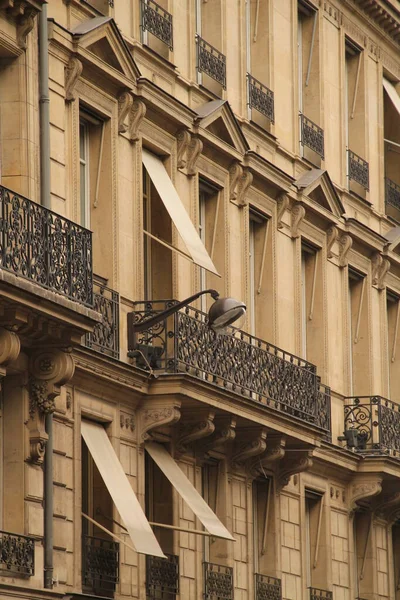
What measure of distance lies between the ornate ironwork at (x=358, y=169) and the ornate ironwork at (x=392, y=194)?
151cm

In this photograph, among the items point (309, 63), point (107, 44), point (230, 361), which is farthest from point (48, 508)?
point (309, 63)

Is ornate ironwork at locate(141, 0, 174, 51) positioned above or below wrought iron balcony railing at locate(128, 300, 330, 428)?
above

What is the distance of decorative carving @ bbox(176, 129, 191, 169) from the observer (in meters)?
29.6

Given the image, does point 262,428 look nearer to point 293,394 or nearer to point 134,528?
point 293,394

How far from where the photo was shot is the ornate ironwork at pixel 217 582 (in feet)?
96.2

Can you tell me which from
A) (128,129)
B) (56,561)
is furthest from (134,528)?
(128,129)

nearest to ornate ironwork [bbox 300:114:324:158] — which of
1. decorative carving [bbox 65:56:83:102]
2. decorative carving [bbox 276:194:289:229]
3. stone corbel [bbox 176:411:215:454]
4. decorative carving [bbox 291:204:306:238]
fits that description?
decorative carving [bbox 291:204:306:238]

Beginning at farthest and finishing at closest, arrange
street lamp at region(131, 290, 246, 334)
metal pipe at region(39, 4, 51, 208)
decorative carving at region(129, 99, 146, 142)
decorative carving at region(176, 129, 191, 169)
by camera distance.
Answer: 1. decorative carving at region(176, 129, 191, 169)
2. decorative carving at region(129, 99, 146, 142)
3. street lamp at region(131, 290, 246, 334)
4. metal pipe at region(39, 4, 51, 208)

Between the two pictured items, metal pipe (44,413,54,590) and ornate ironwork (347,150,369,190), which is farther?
ornate ironwork (347,150,369,190)

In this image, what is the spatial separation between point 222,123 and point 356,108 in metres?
7.97

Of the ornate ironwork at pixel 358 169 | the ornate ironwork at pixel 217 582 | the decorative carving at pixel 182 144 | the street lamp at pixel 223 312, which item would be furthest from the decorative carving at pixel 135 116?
the ornate ironwork at pixel 358 169

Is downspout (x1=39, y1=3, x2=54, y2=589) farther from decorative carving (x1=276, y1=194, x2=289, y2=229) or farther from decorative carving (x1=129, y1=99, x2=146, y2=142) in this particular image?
decorative carving (x1=276, y1=194, x2=289, y2=229)

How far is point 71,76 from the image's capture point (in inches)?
1034

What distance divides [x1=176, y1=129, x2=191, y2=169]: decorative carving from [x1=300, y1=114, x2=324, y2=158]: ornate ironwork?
5.67 metres
